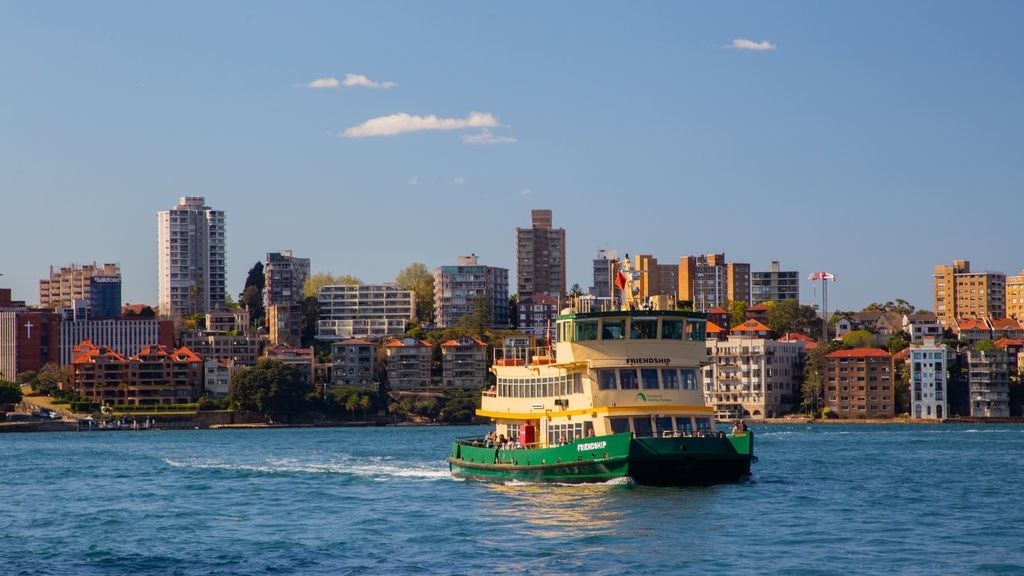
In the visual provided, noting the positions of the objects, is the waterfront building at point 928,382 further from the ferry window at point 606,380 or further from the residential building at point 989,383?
the ferry window at point 606,380

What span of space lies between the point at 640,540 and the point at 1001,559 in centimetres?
956

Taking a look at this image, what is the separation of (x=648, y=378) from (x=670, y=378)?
88 centimetres

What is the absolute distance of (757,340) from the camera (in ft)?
605

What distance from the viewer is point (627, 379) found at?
171 feet

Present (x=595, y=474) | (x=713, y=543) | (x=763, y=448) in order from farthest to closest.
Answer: (x=763, y=448)
(x=595, y=474)
(x=713, y=543)

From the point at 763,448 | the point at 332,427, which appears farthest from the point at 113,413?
the point at 763,448

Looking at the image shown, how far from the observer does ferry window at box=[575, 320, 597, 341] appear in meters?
53.2

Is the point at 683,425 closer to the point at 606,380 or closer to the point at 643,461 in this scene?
the point at 643,461

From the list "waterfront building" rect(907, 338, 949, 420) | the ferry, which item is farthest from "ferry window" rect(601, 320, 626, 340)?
"waterfront building" rect(907, 338, 949, 420)

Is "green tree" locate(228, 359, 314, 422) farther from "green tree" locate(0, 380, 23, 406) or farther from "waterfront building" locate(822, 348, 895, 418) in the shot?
"waterfront building" locate(822, 348, 895, 418)

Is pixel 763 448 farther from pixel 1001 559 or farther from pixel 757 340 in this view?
pixel 757 340

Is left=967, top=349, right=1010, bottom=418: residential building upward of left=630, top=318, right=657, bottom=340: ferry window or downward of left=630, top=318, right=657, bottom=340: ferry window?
downward

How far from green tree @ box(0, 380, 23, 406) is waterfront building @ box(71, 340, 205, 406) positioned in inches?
316

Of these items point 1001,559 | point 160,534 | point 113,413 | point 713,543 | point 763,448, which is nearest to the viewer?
point 1001,559
